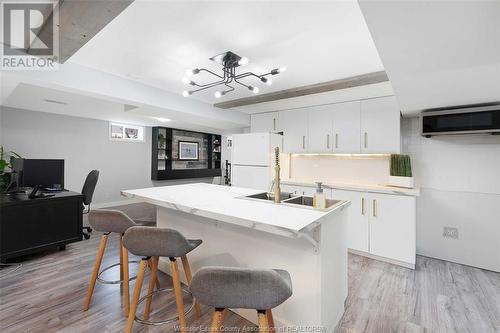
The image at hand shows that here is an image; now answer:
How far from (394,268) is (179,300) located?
102 inches

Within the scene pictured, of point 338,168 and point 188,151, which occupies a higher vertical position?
point 188,151

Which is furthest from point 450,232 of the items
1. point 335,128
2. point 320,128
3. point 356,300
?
point 320,128

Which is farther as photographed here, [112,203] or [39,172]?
[112,203]

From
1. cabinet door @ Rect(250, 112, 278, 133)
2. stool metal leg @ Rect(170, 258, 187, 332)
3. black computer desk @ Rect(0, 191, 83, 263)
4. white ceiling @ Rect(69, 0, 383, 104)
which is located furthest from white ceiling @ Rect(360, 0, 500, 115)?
black computer desk @ Rect(0, 191, 83, 263)

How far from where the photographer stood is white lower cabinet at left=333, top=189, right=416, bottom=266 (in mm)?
2830

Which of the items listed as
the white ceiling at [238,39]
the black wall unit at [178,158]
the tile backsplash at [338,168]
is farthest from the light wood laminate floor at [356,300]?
the black wall unit at [178,158]

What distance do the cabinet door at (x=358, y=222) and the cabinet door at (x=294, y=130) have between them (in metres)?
1.23

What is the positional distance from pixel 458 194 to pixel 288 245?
111 inches

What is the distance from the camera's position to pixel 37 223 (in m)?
2.92

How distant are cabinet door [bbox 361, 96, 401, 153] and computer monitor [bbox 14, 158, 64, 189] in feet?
15.0

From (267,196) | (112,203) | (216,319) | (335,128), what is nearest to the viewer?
(216,319)

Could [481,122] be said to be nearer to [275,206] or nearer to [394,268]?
[394,268]

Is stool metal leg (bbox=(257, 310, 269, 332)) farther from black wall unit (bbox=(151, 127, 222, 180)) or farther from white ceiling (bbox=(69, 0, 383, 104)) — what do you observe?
black wall unit (bbox=(151, 127, 222, 180))

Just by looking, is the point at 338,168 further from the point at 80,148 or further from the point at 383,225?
the point at 80,148
